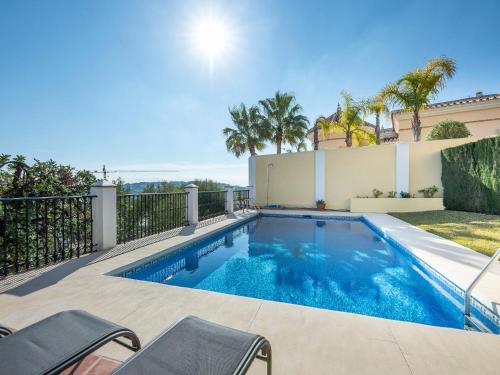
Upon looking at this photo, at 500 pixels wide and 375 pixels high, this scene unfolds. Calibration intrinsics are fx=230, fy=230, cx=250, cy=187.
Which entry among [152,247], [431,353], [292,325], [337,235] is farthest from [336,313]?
[337,235]

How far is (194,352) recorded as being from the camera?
123cm

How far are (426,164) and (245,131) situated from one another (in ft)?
33.4

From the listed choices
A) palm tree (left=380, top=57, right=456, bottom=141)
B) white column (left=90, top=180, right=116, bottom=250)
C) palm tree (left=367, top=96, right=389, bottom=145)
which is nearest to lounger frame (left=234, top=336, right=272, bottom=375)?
white column (left=90, top=180, right=116, bottom=250)

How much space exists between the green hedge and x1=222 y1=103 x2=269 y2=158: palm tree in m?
9.60

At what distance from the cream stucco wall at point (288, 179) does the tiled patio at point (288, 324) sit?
10.5 meters

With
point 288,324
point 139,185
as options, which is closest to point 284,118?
point 139,185

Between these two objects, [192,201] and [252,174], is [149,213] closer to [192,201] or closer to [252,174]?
[192,201]

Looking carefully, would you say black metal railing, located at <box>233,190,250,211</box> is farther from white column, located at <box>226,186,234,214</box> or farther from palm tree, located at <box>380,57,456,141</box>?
palm tree, located at <box>380,57,456,141</box>

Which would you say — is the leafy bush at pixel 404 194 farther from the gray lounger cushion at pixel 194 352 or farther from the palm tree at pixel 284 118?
the gray lounger cushion at pixel 194 352

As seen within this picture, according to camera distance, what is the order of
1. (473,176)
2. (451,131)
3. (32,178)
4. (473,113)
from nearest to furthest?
(32,178)
(473,176)
(451,131)
(473,113)

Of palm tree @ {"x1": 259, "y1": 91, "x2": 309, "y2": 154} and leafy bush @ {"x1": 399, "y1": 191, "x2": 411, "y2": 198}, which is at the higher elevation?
palm tree @ {"x1": 259, "y1": 91, "x2": 309, "y2": 154}

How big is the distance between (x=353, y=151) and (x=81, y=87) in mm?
13240

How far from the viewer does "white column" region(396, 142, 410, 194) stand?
11594 millimetres

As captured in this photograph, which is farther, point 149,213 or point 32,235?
point 149,213
